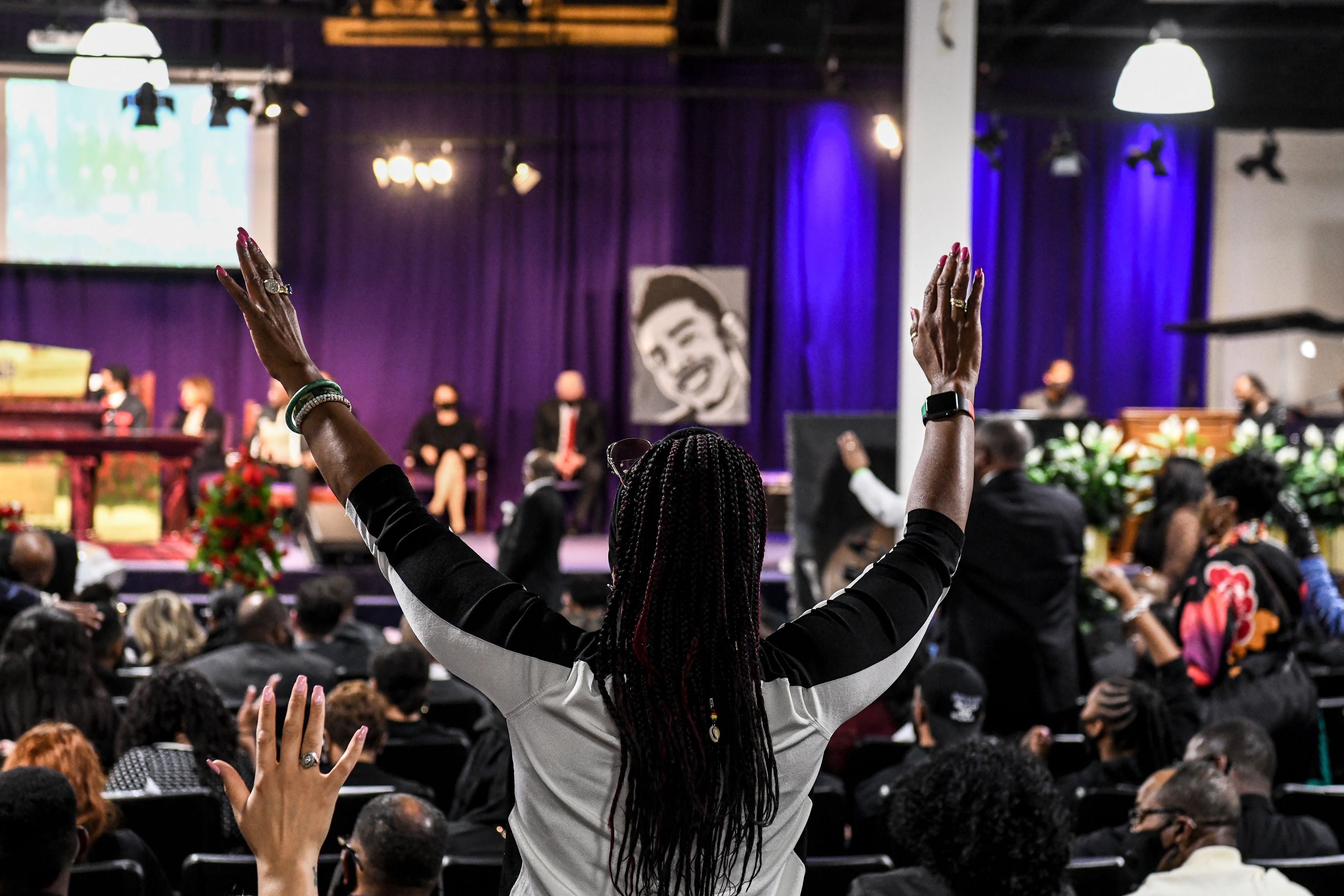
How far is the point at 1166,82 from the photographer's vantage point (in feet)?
16.7

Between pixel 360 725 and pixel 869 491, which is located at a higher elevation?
pixel 869 491

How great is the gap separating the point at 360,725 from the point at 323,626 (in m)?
1.84

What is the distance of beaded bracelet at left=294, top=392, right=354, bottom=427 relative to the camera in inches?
53.1

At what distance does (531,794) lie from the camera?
1272mm

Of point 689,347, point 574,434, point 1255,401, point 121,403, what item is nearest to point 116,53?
point 121,403

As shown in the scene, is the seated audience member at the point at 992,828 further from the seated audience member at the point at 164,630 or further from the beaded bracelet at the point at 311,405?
the seated audience member at the point at 164,630

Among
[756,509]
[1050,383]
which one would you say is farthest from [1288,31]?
[756,509]

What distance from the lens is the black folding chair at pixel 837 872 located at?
9.06ft

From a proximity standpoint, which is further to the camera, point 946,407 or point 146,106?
point 146,106

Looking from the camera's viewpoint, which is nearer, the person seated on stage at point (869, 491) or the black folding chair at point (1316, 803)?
the black folding chair at point (1316, 803)

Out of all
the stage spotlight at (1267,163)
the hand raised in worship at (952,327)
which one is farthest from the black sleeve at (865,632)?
the stage spotlight at (1267,163)

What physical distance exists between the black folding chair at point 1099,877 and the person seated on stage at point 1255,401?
325 inches

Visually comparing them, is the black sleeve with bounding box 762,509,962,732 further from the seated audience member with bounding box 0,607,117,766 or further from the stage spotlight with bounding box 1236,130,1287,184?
the stage spotlight with bounding box 1236,130,1287,184

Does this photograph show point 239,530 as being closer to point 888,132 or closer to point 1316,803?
point 1316,803
